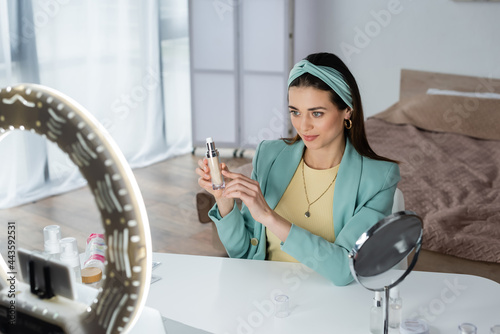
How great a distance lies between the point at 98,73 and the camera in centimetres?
429

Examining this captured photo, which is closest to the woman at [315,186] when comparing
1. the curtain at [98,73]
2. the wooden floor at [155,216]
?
the wooden floor at [155,216]

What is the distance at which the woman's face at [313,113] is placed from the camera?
5.32 ft

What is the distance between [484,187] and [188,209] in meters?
1.72

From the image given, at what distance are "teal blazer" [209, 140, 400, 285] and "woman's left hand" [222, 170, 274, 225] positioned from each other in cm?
9

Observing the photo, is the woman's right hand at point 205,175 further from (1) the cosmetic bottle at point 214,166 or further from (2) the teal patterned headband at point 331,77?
(2) the teal patterned headband at point 331,77

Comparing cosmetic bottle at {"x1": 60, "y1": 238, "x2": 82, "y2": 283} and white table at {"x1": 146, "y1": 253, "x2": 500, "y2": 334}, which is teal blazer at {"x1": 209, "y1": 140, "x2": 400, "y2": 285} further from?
cosmetic bottle at {"x1": 60, "y1": 238, "x2": 82, "y2": 283}

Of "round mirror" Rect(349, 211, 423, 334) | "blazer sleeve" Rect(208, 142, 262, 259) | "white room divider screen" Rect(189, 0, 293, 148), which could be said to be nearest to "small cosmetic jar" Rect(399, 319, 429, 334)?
"round mirror" Rect(349, 211, 423, 334)

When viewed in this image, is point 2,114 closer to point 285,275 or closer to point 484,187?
point 285,275

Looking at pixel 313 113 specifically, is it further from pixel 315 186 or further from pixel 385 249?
pixel 385 249

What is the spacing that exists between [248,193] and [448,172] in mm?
2068

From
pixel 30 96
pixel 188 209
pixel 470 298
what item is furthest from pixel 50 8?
pixel 30 96

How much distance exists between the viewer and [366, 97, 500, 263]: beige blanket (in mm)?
2605

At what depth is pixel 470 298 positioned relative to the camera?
140 cm

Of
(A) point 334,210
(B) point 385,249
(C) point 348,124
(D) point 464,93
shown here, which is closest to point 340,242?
(A) point 334,210
